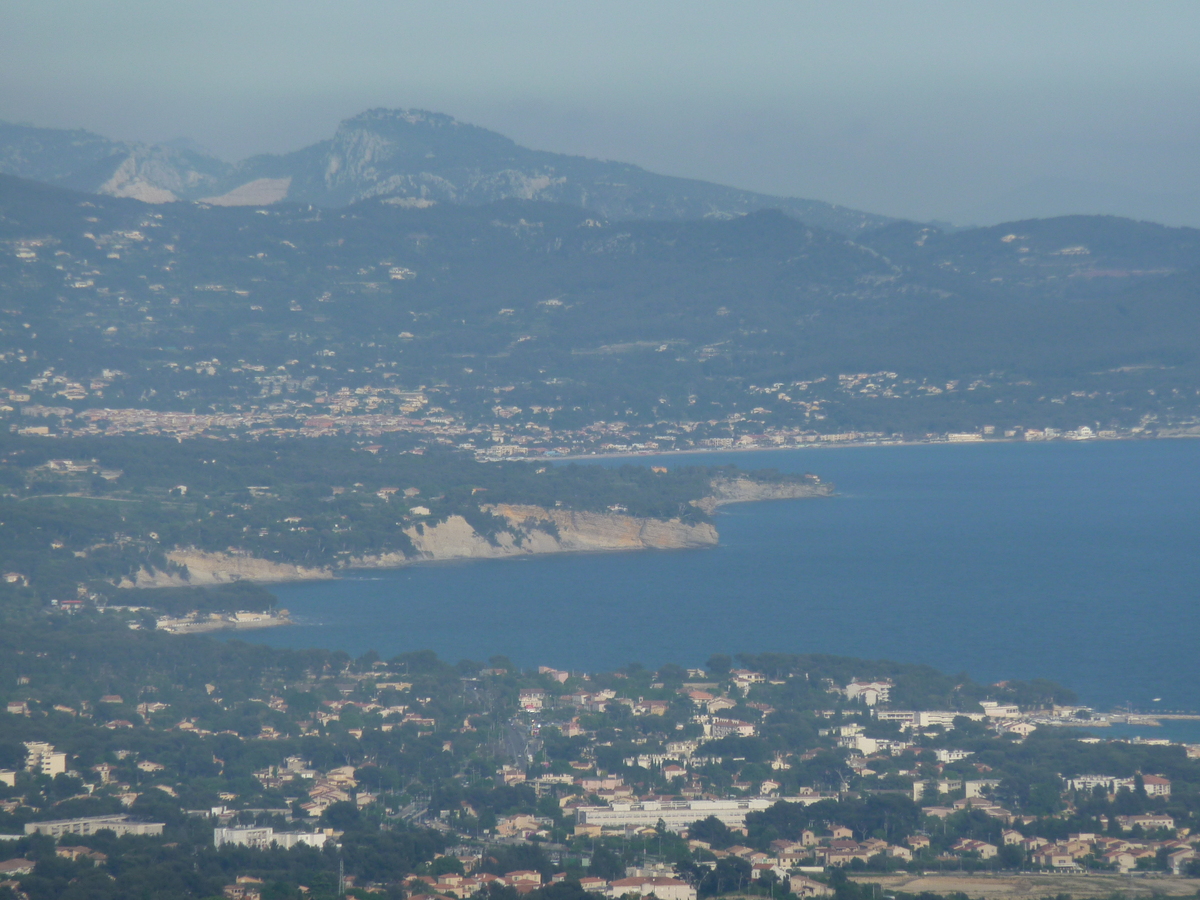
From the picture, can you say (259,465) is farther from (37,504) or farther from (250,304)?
(250,304)

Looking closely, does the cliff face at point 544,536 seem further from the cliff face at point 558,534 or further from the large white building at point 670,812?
the large white building at point 670,812

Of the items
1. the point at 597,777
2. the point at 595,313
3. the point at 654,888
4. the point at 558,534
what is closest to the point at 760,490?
the point at 558,534

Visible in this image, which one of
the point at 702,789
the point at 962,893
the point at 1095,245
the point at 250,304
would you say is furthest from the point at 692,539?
the point at 1095,245

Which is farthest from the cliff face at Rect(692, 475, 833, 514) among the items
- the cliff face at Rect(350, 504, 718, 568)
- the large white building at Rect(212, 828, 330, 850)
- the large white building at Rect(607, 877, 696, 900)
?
the large white building at Rect(607, 877, 696, 900)

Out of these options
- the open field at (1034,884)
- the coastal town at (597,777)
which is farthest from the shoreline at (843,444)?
the open field at (1034,884)

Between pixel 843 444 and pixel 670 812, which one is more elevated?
pixel 843 444

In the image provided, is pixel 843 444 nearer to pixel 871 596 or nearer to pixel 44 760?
pixel 871 596
